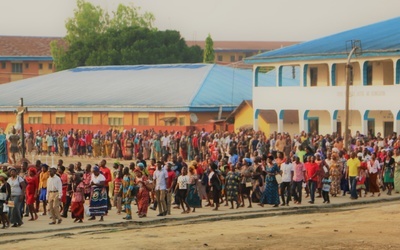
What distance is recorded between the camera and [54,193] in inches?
1152

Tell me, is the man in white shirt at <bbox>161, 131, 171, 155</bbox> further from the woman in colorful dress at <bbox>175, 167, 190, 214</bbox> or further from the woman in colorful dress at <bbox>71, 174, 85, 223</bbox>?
the woman in colorful dress at <bbox>71, 174, 85, 223</bbox>

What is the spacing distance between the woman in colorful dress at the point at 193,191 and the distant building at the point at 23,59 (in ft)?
290

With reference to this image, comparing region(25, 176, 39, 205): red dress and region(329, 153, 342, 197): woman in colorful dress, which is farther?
region(329, 153, 342, 197): woman in colorful dress

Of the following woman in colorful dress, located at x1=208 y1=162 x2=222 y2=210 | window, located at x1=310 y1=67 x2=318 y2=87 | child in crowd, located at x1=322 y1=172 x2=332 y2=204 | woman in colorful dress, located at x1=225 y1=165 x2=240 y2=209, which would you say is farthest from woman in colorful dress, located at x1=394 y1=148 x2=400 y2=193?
window, located at x1=310 y1=67 x2=318 y2=87

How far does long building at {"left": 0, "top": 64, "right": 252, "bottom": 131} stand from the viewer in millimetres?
65562

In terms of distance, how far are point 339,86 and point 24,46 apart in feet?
248

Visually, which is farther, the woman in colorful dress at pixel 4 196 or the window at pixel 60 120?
the window at pixel 60 120

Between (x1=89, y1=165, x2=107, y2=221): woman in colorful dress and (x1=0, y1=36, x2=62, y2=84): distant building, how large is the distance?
90.1 metres

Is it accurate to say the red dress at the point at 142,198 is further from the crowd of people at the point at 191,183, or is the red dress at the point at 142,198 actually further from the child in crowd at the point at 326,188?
the child in crowd at the point at 326,188

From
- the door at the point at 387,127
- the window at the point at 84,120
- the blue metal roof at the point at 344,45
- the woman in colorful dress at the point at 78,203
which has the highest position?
the blue metal roof at the point at 344,45

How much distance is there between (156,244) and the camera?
2497 centimetres

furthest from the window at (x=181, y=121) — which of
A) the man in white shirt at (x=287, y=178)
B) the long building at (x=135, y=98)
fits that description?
the man in white shirt at (x=287, y=178)

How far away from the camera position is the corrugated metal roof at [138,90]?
67.0m

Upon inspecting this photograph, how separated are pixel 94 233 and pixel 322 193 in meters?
9.36
